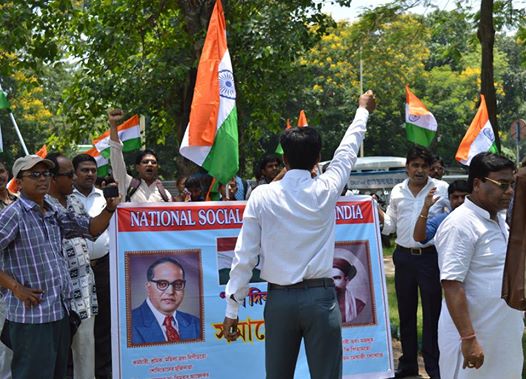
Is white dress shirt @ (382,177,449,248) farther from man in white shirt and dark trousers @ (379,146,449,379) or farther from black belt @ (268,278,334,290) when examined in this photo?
black belt @ (268,278,334,290)

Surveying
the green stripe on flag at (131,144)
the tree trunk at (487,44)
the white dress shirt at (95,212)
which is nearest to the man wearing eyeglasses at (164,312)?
the white dress shirt at (95,212)

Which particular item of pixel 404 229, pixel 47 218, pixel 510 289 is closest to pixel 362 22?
pixel 404 229

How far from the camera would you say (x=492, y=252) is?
427cm

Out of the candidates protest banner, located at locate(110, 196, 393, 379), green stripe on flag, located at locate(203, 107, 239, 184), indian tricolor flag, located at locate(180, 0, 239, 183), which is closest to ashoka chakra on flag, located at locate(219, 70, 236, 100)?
indian tricolor flag, located at locate(180, 0, 239, 183)

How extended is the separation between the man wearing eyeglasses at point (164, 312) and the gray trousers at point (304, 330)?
5.55 feet

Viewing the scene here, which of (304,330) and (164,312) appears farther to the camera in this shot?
(164,312)

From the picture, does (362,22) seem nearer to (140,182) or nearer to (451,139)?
(140,182)

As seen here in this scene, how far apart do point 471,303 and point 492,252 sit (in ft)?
0.98

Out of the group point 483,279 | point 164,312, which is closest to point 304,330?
point 483,279

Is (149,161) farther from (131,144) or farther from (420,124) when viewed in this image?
(420,124)

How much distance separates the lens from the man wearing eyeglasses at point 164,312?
5.85m

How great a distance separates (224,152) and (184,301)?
1.18m

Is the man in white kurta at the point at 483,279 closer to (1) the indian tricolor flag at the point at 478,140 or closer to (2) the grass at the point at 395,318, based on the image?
(2) the grass at the point at 395,318

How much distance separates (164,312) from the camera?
591 cm
